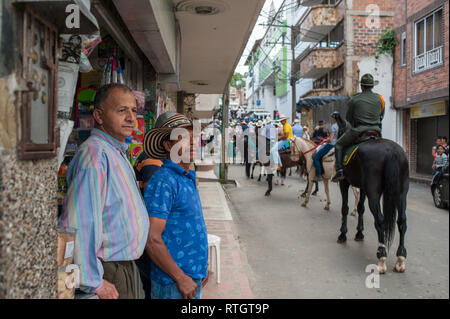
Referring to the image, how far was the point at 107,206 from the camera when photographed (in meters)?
1.63

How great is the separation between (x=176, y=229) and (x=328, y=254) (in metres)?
4.06

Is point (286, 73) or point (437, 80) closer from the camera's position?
point (437, 80)

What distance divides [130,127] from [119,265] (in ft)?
2.15

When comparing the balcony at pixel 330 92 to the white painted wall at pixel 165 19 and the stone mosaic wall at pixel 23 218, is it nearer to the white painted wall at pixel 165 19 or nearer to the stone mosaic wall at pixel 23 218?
the white painted wall at pixel 165 19

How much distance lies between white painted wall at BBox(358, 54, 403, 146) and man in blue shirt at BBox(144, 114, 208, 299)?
1464 centimetres

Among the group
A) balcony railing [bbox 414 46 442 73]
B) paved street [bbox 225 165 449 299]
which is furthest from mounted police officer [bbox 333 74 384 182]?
balcony railing [bbox 414 46 442 73]

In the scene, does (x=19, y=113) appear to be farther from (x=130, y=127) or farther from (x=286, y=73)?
(x=286, y=73)

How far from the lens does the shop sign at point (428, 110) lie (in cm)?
1234

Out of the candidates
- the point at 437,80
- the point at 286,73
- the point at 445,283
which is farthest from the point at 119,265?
the point at 286,73

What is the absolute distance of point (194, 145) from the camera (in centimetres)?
214

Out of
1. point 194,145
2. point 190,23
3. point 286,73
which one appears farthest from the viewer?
point 286,73

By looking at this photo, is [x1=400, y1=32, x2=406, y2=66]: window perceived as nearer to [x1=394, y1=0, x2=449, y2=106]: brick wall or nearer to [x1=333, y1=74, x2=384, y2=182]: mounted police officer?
[x1=394, y1=0, x2=449, y2=106]: brick wall

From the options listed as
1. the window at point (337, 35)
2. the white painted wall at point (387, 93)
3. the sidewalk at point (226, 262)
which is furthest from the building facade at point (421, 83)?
the window at point (337, 35)

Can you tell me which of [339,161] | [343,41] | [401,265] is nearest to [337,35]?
[343,41]
